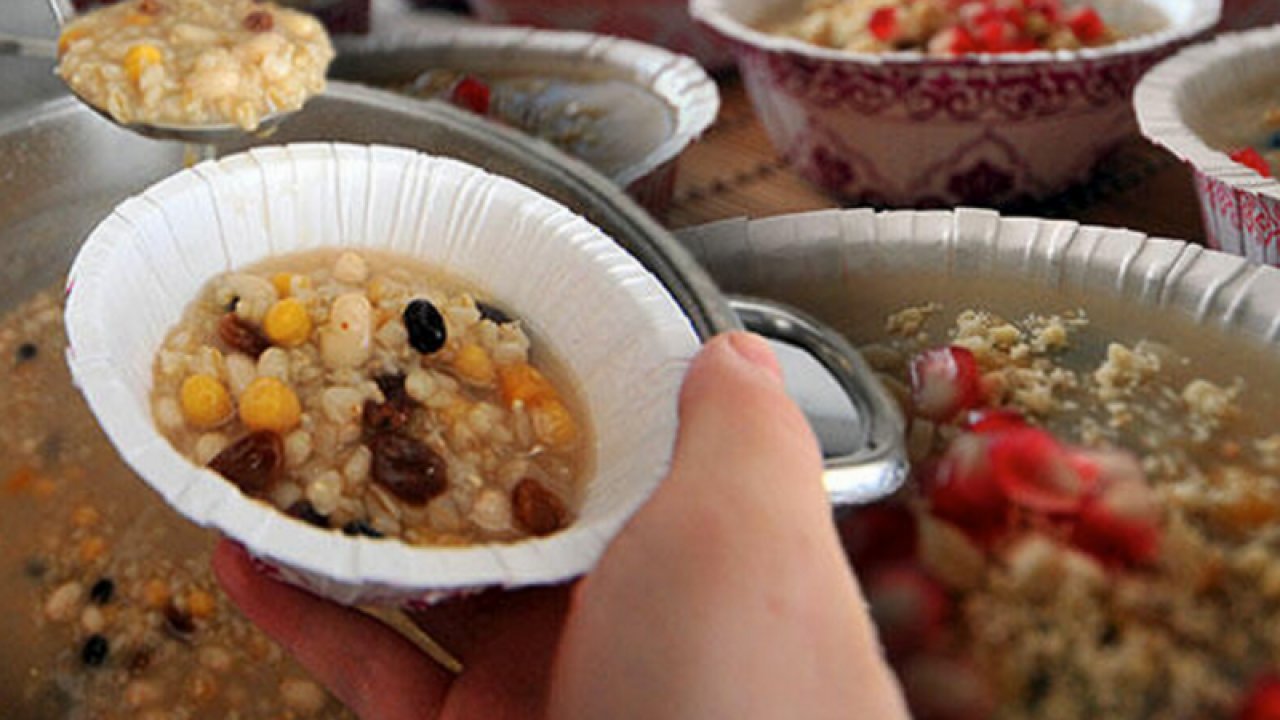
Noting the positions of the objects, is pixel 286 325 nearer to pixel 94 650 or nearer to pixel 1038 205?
→ pixel 94 650

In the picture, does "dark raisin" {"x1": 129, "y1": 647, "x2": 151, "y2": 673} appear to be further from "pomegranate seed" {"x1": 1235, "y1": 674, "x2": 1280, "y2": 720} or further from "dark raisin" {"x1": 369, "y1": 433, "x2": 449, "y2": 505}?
"pomegranate seed" {"x1": 1235, "y1": 674, "x2": 1280, "y2": 720}

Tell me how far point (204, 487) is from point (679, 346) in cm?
19

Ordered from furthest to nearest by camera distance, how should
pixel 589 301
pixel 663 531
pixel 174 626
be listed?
1. pixel 174 626
2. pixel 589 301
3. pixel 663 531

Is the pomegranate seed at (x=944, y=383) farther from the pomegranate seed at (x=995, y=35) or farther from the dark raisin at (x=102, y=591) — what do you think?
the pomegranate seed at (x=995, y=35)

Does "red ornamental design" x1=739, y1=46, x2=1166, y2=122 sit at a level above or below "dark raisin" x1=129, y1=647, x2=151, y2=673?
above

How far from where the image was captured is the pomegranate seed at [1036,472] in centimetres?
33

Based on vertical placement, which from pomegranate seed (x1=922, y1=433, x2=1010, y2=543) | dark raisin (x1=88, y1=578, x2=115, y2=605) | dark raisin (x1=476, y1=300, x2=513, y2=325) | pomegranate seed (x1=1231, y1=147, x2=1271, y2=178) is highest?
pomegranate seed (x1=922, y1=433, x2=1010, y2=543)

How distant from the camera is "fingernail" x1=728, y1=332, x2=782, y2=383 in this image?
1.51 feet

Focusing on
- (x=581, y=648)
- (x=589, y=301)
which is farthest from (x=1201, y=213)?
(x=581, y=648)

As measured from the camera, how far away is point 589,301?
574 mm

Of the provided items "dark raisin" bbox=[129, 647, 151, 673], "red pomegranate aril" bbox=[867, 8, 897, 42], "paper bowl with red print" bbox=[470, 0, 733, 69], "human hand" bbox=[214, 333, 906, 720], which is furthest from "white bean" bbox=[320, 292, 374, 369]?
"paper bowl with red print" bbox=[470, 0, 733, 69]

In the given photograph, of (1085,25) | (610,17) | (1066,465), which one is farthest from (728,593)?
(610,17)

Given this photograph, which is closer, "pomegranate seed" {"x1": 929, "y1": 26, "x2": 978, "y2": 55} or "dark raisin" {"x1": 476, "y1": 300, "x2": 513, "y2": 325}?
"dark raisin" {"x1": 476, "y1": 300, "x2": 513, "y2": 325}

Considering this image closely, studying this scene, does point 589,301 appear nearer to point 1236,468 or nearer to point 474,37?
point 1236,468
